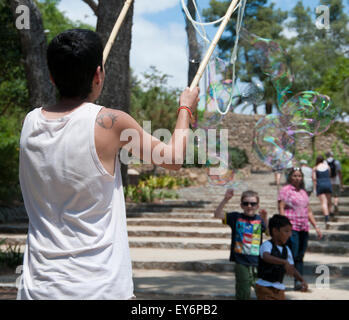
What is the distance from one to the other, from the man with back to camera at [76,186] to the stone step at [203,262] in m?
6.94

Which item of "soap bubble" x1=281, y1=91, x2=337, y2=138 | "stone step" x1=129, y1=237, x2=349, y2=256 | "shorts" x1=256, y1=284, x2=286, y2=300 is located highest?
"soap bubble" x1=281, y1=91, x2=337, y2=138

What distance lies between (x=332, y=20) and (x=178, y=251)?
51441 mm

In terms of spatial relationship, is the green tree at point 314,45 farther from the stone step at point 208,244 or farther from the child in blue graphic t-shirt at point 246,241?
the child in blue graphic t-shirt at point 246,241

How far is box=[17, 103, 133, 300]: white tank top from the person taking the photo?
1.86 metres

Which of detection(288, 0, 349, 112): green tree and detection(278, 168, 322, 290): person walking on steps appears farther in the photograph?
detection(288, 0, 349, 112): green tree

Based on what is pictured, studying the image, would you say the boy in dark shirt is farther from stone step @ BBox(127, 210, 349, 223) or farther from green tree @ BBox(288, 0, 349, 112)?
green tree @ BBox(288, 0, 349, 112)

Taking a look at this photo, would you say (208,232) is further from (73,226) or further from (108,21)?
(73,226)

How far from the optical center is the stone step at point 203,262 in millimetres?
8664

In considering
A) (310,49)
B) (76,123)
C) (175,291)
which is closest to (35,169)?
(76,123)

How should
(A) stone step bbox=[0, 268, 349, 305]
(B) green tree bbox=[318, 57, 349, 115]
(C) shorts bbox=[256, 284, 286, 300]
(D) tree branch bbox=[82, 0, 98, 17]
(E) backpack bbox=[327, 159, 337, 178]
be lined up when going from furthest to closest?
1. (B) green tree bbox=[318, 57, 349, 115]
2. (E) backpack bbox=[327, 159, 337, 178]
3. (D) tree branch bbox=[82, 0, 98, 17]
4. (A) stone step bbox=[0, 268, 349, 305]
5. (C) shorts bbox=[256, 284, 286, 300]

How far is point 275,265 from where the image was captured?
5.25 metres

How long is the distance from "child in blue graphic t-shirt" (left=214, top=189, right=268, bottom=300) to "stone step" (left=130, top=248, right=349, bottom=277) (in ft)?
9.57

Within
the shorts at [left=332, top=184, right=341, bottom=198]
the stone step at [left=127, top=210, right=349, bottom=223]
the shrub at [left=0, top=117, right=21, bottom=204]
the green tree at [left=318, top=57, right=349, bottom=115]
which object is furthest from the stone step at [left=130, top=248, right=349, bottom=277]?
the green tree at [left=318, top=57, right=349, bottom=115]

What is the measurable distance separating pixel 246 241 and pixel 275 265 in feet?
1.80
